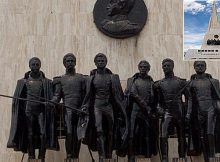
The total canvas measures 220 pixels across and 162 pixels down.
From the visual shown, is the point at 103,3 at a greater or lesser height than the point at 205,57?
greater

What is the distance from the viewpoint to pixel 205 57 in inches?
677

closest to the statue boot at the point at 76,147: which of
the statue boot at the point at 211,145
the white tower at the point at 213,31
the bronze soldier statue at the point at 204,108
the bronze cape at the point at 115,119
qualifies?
the bronze cape at the point at 115,119

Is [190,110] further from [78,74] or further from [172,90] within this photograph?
[78,74]

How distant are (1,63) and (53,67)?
1064mm

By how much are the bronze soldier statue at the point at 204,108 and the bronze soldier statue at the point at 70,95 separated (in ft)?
6.68

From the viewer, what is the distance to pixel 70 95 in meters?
15.4

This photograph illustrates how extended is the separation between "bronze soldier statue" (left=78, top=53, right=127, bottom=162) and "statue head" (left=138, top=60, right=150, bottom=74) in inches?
20.5

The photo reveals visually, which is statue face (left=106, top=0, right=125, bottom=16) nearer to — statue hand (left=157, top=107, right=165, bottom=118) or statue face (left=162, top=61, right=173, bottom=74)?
statue face (left=162, top=61, right=173, bottom=74)

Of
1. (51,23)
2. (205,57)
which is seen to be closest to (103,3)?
(51,23)

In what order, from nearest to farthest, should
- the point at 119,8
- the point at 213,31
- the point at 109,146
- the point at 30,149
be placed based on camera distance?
1. the point at 109,146
2. the point at 30,149
3. the point at 119,8
4. the point at 213,31

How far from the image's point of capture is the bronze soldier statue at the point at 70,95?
15.2 meters

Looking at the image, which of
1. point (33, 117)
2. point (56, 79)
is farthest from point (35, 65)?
point (33, 117)

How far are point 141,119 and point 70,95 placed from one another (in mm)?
1375

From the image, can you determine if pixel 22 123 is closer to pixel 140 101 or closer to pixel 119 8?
pixel 140 101
